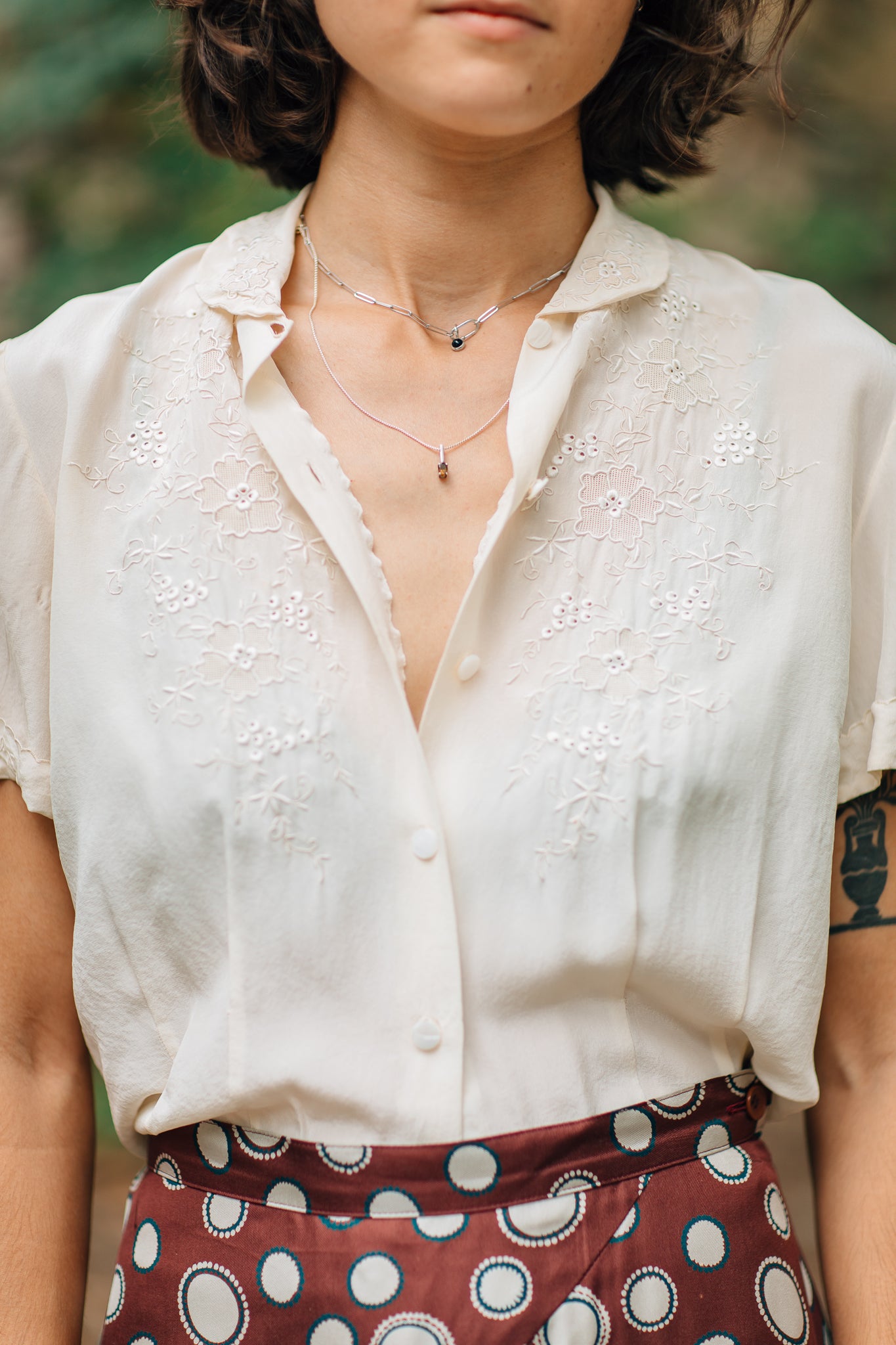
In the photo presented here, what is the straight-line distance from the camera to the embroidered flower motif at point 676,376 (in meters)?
1.11

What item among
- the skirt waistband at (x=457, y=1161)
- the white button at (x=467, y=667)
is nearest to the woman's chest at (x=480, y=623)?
the white button at (x=467, y=667)

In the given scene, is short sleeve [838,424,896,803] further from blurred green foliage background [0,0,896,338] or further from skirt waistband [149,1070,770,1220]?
blurred green foliage background [0,0,896,338]

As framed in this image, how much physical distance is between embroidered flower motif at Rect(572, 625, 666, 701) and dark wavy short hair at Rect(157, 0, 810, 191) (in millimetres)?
570

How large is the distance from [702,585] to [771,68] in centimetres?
59

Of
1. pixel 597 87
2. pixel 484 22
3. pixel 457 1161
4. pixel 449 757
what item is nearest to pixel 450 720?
pixel 449 757

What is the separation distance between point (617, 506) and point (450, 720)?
25 cm

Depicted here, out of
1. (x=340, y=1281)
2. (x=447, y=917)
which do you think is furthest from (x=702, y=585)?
(x=340, y=1281)

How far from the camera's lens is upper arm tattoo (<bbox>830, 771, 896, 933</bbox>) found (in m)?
1.14

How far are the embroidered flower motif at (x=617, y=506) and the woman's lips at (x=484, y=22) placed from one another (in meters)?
0.37

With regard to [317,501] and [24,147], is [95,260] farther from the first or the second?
[317,501]

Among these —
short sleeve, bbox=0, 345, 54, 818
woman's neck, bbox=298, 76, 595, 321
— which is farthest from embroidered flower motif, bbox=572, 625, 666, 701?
short sleeve, bbox=0, 345, 54, 818

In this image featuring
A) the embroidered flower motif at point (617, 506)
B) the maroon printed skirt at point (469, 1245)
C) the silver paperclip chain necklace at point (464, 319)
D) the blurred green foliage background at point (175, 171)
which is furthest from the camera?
the blurred green foliage background at point (175, 171)

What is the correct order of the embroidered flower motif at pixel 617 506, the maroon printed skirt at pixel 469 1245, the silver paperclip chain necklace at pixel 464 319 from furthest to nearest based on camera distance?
1. the silver paperclip chain necklace at pixel 464 319
2. the embroidered flower motif at pixel 617 506
3. the maroon printed skirt at pixel 469 1245

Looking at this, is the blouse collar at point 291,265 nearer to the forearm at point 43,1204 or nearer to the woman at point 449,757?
the woman at point 449,757
